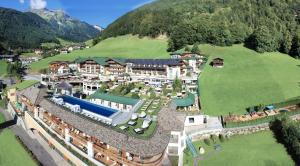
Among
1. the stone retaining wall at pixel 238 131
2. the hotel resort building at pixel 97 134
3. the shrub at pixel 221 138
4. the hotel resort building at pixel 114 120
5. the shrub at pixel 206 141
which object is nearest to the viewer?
the hotel resort building at pixel 97 134

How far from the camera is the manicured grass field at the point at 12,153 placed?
54.6 m

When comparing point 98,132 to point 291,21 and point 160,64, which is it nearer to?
point 160,64

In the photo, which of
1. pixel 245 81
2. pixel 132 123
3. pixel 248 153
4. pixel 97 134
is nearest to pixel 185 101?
pixel 248 153

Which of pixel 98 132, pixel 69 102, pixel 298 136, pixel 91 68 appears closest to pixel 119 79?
pixel 91 68

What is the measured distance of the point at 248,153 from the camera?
5250cm

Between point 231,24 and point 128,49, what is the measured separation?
4622cm

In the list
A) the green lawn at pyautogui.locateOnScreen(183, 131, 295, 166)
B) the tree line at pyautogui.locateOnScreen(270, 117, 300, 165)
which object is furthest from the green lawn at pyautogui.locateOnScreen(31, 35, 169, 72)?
the tree line at pyautogui.locateOnScreen(270, 117, 300, 165)

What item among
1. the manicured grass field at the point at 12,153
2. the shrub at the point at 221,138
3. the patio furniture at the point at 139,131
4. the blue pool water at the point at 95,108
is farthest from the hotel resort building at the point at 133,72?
the patio furniture at the point at 139,131

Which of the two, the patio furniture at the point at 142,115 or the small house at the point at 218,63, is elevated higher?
the small house at the point at 218,63

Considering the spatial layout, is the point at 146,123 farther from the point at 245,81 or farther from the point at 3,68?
the point at 3,68

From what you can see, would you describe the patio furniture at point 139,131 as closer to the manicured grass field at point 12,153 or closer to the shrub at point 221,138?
the shrub at point 221,138

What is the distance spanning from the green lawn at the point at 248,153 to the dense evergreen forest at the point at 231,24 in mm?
63543

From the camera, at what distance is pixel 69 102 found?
62.8m

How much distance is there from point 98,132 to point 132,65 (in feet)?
191
